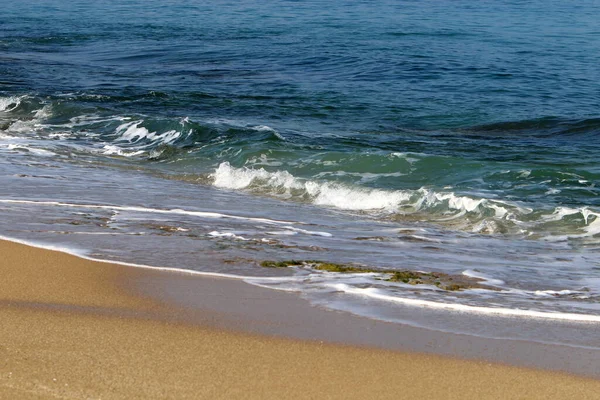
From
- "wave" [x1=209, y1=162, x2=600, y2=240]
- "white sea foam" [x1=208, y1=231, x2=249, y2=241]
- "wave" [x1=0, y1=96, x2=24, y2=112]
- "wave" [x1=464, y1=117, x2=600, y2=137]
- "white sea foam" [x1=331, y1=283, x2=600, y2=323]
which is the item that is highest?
"white sea foam" [x1=331, y1=283, x2=600, y2=323]

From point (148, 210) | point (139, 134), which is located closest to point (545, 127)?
point (139, 134)

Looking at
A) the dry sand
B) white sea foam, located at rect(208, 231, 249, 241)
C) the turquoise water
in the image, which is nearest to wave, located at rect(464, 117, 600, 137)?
the turquoise water

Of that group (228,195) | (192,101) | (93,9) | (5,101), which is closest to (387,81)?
(192,101)

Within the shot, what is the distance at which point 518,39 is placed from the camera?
27172 mm

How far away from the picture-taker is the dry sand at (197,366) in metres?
3.73

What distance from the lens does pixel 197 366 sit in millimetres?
3980

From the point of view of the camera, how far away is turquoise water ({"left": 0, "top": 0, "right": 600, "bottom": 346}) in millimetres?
6551

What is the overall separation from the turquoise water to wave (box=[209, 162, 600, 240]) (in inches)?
1.3

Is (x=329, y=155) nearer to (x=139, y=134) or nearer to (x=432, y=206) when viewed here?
(x=432, y=206)

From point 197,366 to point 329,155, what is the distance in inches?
331

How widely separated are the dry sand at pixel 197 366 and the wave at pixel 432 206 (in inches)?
180

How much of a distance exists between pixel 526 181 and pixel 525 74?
34.4ft

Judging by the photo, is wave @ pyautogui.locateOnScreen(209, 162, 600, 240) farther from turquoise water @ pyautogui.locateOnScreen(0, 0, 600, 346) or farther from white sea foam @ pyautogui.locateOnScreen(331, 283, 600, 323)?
white sea foam @ pyautogui.locateOnScreen(331, 283, 600, 323)

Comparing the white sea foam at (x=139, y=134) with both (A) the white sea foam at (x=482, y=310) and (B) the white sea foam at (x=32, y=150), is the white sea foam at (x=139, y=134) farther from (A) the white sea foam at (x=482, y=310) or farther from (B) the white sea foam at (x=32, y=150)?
Result: (A) the white sea foam at (x=482, y=310)
